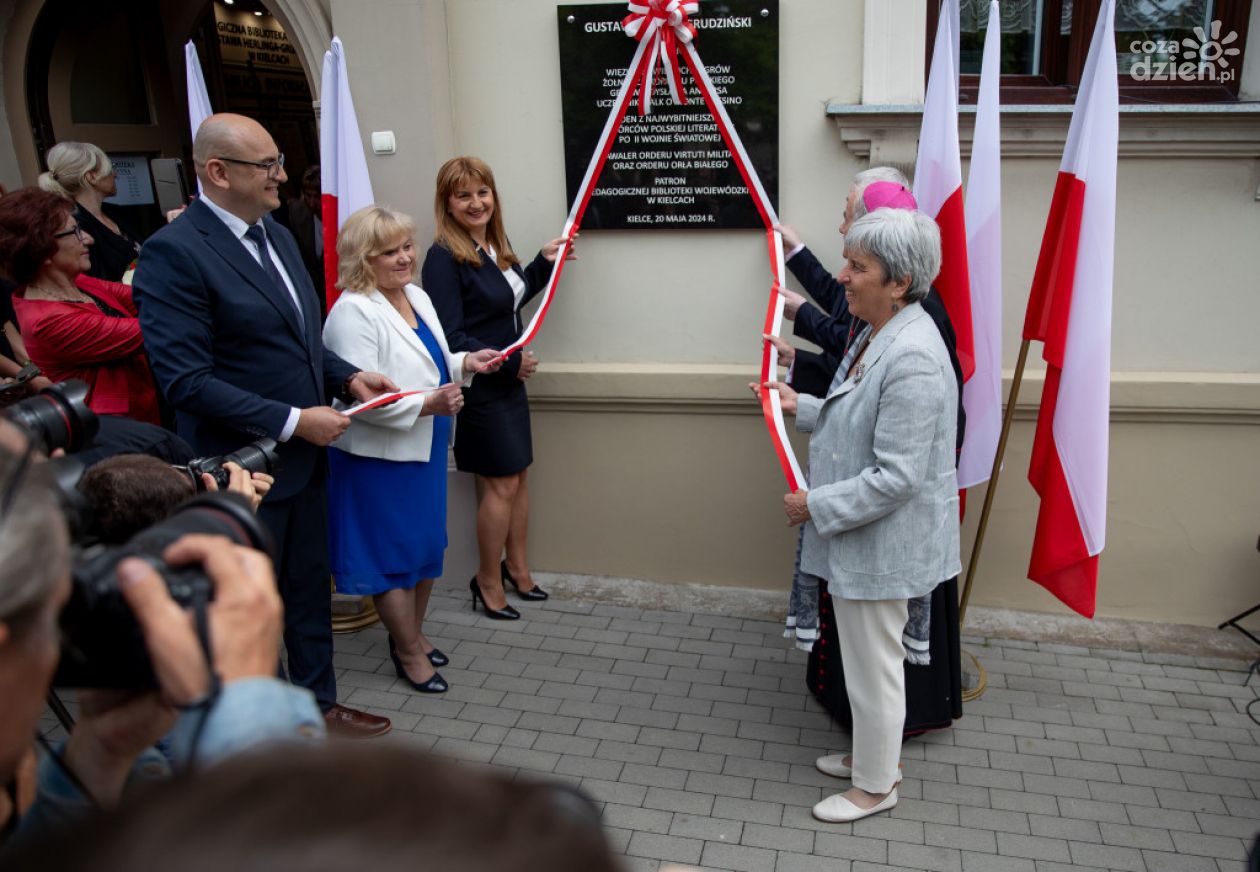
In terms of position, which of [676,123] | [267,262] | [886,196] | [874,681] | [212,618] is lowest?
[874,681]

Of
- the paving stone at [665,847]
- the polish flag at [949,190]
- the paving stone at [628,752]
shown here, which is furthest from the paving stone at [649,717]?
the polish flag at [949,190]

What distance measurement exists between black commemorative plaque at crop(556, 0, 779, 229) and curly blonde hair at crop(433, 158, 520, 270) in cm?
38

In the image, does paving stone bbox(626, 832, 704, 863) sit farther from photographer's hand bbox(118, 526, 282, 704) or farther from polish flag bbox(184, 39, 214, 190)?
polish flag bbox(184, 39, 214, 190)

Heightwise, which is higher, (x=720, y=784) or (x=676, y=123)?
(x=676, y=123)

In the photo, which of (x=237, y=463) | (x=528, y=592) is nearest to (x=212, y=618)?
(x=237, y=463)

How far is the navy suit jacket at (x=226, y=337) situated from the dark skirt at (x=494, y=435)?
0.97m

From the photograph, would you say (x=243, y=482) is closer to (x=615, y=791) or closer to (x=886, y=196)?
(x=615, y=791)

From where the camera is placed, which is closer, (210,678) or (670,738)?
(210,678)

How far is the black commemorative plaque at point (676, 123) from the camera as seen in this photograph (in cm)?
406

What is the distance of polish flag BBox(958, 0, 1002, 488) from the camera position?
3.45 metres

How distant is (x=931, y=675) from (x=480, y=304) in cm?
220

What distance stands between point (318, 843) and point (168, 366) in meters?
2.73

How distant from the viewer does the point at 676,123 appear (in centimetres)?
419

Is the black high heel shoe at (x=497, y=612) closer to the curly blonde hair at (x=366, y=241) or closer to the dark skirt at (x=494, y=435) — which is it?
the dark skirt at (x=494, y=435)
